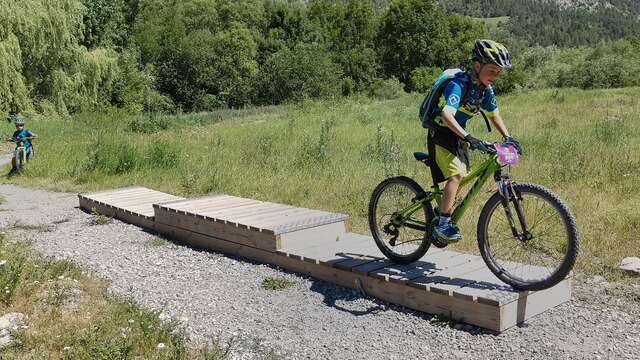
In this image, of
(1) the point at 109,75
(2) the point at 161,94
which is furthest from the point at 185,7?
(1) the point at 109,75

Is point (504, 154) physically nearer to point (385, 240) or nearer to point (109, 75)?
point (385, 240)

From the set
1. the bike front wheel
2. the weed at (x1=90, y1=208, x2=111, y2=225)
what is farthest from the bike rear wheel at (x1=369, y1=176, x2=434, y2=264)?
the weed at (x1=90, y1=208, x2=111, y2=225)

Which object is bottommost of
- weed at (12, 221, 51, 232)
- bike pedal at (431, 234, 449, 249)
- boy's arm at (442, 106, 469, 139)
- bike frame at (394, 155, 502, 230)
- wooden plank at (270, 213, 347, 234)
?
weed at (12, 221, 51, 232)

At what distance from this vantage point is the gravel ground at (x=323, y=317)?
4266 mm

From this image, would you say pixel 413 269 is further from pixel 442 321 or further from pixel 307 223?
pixel 307 223

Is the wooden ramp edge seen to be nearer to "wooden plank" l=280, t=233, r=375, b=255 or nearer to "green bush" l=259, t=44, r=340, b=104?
"wooden plank" l=280, t=233, r=375, b=255

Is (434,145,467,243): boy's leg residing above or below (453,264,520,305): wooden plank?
above

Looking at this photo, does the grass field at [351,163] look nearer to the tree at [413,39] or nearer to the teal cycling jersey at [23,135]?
the teal cycling jersey at [23,135]

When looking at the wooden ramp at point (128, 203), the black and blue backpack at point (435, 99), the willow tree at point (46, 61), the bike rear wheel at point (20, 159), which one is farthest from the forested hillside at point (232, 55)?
the black and blue backpack at point (435, 99)

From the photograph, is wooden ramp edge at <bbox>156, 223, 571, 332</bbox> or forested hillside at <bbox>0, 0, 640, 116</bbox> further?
forested hillside at <bbox>0, 0, 640, 116</bbox>

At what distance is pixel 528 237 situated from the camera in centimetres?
473

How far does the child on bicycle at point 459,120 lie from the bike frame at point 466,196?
8cm

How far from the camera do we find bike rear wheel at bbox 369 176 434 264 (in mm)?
5512

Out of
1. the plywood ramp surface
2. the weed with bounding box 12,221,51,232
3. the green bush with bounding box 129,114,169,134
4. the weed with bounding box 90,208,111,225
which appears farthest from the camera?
the green bush with bounding box 129,114,169,134
